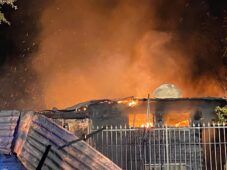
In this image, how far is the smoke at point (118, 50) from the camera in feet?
97.8

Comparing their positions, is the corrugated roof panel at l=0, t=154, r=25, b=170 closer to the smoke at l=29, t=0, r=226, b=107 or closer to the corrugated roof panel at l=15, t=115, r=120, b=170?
the corrugated roof panel at l=15, t=115, r=120, b=170

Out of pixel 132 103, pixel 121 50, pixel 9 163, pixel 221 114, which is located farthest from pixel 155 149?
pixel 121 50

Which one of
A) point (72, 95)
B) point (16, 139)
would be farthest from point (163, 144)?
point (72, 95)

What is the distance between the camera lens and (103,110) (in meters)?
17.0

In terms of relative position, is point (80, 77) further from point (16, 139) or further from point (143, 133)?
point (16, 139)

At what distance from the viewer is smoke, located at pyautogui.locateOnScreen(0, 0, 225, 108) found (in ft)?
97.8

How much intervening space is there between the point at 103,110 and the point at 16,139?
10539mm

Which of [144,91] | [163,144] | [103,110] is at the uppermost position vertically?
[144,91]

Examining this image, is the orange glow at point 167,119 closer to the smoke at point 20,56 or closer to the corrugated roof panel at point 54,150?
the corrugated roof panel at point 54,150

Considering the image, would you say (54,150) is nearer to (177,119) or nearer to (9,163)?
(9,163)

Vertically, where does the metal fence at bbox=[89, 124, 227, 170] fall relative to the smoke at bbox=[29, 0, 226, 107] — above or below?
below

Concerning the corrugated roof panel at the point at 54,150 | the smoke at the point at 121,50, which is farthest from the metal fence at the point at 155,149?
the smoke at the point at 121,50

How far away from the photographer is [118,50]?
32.2 metres

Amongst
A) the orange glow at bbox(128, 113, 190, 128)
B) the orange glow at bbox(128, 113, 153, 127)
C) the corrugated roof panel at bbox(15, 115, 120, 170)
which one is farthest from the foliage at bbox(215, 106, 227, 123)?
the corrugated roof panel at bbox(15, 115, 120, 170)
